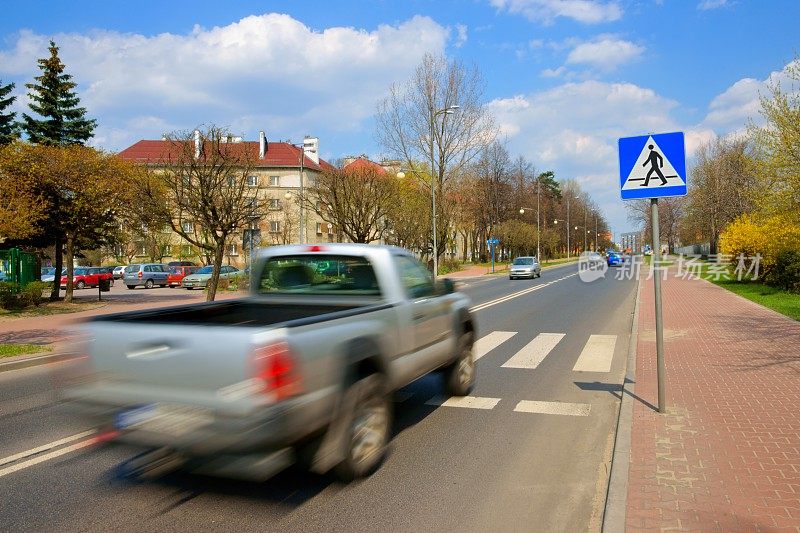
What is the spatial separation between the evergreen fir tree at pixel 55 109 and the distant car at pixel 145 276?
358 inches

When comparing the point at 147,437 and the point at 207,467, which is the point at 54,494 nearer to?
the point at 147,437

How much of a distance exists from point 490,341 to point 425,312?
6001mm

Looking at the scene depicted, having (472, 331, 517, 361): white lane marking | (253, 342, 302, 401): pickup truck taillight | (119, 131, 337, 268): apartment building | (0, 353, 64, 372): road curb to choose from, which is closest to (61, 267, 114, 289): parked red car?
(119, 131, 337, 268): apartment building

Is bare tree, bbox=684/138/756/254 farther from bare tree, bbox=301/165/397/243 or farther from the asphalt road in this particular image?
the asphalt road

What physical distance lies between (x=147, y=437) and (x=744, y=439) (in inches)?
196

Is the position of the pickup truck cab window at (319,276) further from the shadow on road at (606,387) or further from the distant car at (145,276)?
the distant car at (145,276)

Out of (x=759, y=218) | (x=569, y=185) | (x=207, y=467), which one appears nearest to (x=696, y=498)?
(x=207, y=467)

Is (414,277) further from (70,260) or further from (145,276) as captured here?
(145,276)

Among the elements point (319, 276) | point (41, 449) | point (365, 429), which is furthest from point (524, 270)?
point (41, 449)

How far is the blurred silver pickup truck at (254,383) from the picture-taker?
10.9ft

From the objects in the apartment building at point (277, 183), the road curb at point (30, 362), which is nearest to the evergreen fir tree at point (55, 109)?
the apartment building at point (277, 183)

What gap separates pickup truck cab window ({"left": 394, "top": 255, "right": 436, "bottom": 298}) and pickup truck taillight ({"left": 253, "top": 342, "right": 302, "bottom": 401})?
201 cm

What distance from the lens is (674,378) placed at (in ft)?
24.7

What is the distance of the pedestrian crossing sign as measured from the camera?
5711 mm
